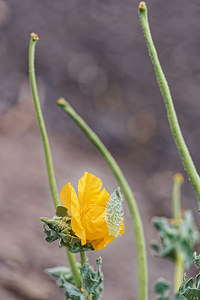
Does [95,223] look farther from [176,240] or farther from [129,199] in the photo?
[176,240]

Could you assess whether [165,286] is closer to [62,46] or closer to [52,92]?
[52,92]

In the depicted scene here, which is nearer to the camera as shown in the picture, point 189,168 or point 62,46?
point 189,168

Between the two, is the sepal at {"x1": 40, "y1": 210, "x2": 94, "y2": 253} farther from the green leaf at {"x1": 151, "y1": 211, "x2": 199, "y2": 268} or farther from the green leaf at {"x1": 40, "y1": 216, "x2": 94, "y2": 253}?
the green leaf at {"x1": 151, "y1": 211, "x2": 199, "y2": 268}

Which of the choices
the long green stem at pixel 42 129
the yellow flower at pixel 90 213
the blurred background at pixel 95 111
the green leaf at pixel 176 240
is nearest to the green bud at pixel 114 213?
the yellow flower at pixel 90 213

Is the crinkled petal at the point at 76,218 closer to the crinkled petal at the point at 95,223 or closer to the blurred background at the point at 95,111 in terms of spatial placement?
the crinkled petal at the point at 95,223

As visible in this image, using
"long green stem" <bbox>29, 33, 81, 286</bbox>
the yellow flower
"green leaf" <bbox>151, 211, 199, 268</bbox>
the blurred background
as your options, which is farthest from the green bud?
the blurred background

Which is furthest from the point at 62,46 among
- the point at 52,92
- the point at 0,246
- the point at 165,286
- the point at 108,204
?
the point at 108,204
